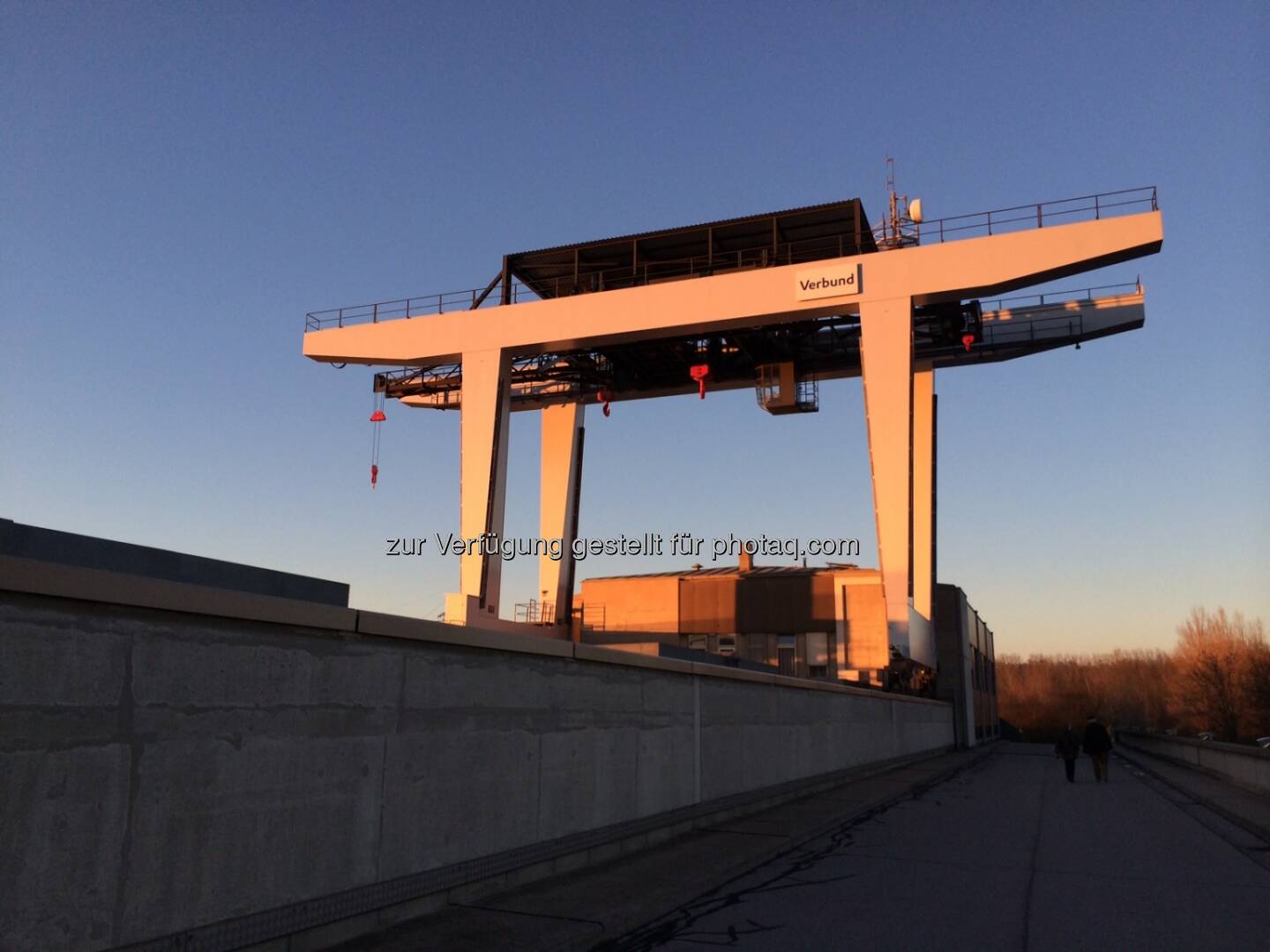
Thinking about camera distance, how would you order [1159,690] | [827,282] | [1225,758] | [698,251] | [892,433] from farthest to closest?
[1159,690], [698,251], [892,433], [827,282], [1225,758]

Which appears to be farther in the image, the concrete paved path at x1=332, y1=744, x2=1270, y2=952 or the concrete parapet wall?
the concrete paved path at x1=332, y1=744, x2=1270, y2=952

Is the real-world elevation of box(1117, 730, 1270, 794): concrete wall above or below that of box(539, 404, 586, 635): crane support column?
below

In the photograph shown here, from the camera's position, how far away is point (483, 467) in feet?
111

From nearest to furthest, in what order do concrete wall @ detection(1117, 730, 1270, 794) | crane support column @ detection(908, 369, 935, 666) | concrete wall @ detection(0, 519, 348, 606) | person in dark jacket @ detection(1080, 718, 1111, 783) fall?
concrete wall @ detection(0, 519, 348, 606) < concrete wall @ detection(1117, 730, 1270, 794) < person in dark jacket @ detection(1080, 718, 1111, 783) < crane support column @ detection(908, 369, 935, 666)

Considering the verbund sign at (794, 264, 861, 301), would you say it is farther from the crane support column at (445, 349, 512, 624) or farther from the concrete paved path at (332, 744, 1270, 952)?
the concrete paved path at (332, 744, 1270, 952)

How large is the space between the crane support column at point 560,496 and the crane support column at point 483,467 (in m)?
6.26

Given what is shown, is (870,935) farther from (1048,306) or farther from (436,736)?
(1048,306)

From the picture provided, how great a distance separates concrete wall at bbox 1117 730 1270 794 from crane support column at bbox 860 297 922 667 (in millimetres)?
8948

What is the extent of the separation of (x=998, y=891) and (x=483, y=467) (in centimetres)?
2668

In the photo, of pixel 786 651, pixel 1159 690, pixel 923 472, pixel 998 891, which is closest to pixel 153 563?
pixel 998 891

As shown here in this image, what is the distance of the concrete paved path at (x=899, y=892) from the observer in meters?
7.00

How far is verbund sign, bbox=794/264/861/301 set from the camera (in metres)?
30.4

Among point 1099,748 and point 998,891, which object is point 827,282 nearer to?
point 1099,748

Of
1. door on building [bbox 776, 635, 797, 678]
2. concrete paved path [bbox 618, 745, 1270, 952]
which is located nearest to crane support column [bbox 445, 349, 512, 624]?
door on building [bbox 776, 635, 797, 678]
